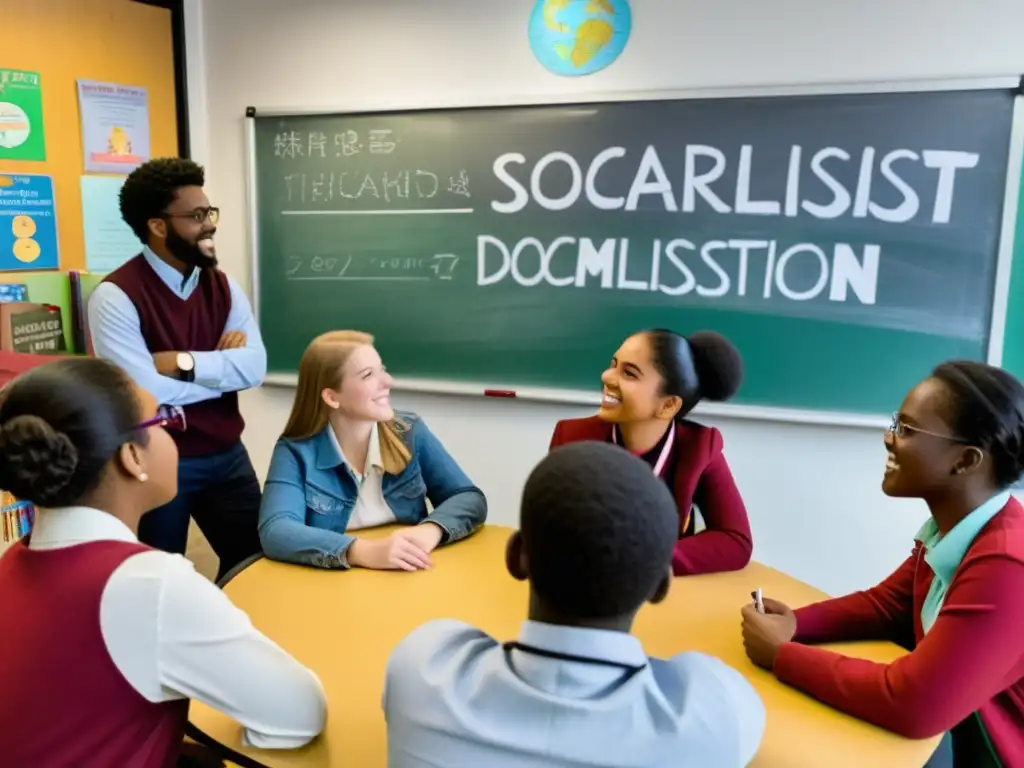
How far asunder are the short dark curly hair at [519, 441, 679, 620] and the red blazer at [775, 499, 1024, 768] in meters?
0.54

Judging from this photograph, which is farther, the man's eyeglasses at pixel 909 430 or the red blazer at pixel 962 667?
the man's eyeglasses at pixel 909 430

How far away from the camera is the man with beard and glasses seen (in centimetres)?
241

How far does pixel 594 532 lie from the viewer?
92cm

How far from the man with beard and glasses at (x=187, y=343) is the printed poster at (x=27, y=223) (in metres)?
0.77

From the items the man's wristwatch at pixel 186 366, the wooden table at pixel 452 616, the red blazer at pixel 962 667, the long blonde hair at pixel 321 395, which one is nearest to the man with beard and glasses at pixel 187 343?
the man's wristwatch at pixel 186 366

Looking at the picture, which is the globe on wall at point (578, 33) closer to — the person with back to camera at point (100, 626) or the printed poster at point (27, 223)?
the printed poster at point (27, 223)

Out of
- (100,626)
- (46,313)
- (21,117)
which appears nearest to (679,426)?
(100,626)

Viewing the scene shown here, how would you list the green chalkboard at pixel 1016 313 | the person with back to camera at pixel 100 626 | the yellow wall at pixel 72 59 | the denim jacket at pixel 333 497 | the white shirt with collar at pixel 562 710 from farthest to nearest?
the yellow wall at pixel 72 59
the green chalkboard at pixel 1016 313
the denim jacket at pixel 333 497
the person with back to camera at pixel 100 626
the white shirt with collar at pixel 562 710

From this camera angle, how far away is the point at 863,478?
9.64 ft

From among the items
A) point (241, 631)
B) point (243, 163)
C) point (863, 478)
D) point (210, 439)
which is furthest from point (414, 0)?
point (241, 631)

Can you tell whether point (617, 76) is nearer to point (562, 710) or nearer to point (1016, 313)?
point (1016, 313)

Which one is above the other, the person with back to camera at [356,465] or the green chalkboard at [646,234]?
the green chalkboard at [646,234]

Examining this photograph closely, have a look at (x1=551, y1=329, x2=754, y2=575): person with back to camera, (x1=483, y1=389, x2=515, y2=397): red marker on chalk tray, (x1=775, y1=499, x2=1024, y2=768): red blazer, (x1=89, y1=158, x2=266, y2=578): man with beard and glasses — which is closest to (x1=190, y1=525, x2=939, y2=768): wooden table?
(x1=775, y1=499, x2=1024, y2=768): red blazer

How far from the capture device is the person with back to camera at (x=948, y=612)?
1230 millimetres
